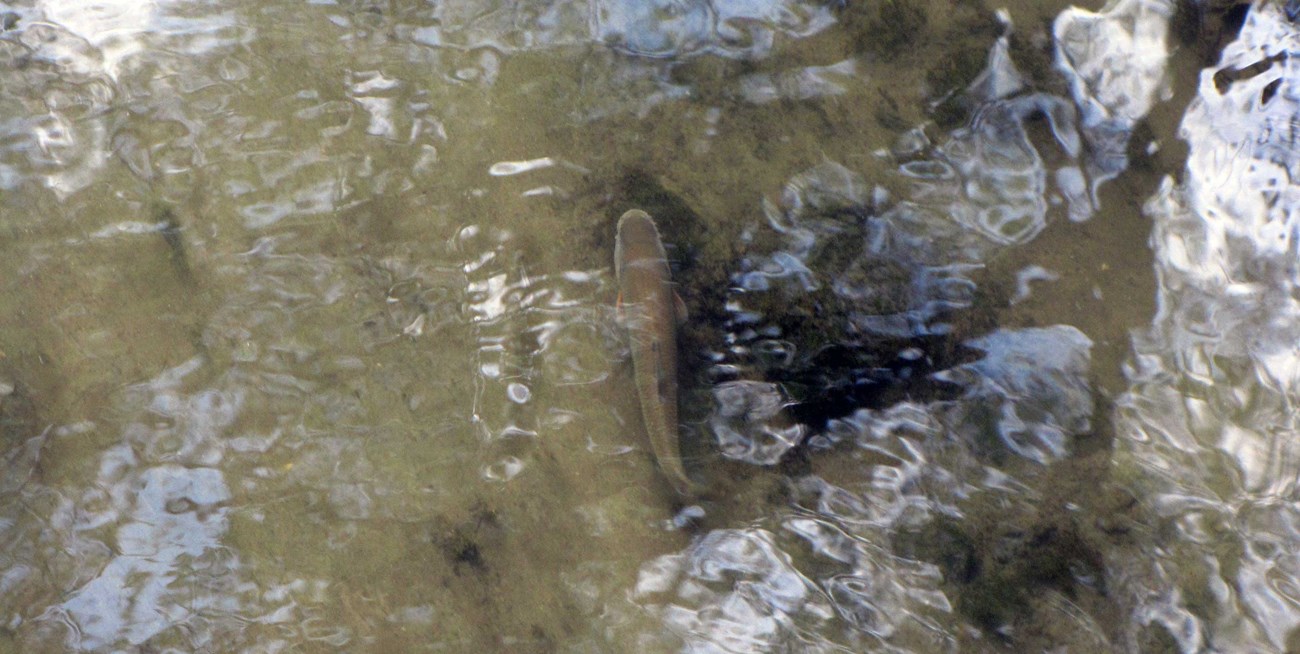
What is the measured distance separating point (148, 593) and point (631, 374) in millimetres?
2156

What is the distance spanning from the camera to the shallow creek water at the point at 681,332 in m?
3.13

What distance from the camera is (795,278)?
347 cm

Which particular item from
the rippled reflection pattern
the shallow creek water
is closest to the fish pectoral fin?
the shallow creek water

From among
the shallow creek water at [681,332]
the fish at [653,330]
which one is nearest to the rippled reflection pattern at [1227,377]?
the shallow creek water at [681,332]

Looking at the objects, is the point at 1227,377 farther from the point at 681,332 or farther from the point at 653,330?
the point at 653,330

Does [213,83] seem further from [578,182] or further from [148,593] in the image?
[148,593]

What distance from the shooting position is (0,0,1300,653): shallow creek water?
10.3 feet

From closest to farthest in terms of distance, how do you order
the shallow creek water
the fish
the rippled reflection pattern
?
the rippled reflection pattern, the shallow creek water, the fish

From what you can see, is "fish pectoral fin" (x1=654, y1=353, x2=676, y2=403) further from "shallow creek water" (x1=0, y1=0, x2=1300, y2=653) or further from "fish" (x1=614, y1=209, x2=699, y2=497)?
"shallow creek water" (x1=0, y1=0, x2=1300, y2=653)

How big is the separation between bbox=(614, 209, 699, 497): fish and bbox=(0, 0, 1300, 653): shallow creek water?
81 millimetres

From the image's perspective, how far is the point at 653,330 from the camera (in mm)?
3357

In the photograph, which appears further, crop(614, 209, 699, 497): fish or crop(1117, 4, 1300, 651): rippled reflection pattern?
crop(614, 209, 699, 497): fish

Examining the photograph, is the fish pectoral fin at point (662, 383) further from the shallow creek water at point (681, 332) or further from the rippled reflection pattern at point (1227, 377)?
the rippled reflection pattern at point (1227, 377)

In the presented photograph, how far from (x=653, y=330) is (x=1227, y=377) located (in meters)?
2.27
